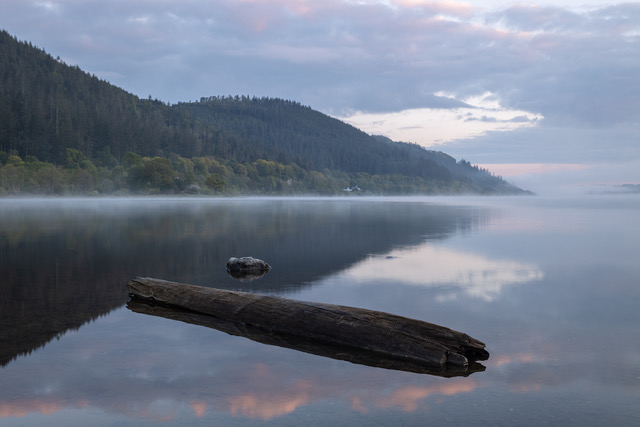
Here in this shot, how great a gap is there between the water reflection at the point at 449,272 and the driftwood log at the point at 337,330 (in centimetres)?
627

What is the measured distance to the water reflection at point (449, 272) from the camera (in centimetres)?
1914

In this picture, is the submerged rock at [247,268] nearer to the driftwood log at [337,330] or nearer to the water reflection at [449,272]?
the water reflection at [449,272]

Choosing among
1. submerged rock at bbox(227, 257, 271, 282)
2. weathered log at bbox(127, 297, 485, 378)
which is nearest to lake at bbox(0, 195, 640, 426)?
weathered log at bbox(127, 297, 485, 378)

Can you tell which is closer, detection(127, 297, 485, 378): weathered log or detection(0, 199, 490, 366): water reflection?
detection(127, 297, 485, 378): weathered log

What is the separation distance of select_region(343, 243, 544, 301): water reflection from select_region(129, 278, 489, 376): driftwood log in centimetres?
627

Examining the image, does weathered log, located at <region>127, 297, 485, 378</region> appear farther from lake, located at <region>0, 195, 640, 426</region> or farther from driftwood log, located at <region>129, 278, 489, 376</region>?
lake, located at <region>0, 195, 640, 426</region>

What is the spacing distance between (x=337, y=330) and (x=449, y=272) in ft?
40.1

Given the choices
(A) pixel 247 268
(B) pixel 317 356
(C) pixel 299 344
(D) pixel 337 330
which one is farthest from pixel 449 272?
(B) pixel 317 356

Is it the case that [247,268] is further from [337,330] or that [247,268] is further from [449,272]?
[337,330]

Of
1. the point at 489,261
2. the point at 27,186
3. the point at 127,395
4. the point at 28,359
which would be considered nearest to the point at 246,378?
A: the point at 127,395

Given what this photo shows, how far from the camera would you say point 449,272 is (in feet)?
74.2

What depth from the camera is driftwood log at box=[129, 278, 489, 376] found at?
10.4 metres

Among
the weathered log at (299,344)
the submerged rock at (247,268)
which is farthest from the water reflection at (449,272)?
the weathered log at (299,344)

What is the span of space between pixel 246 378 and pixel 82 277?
41.5 feet
